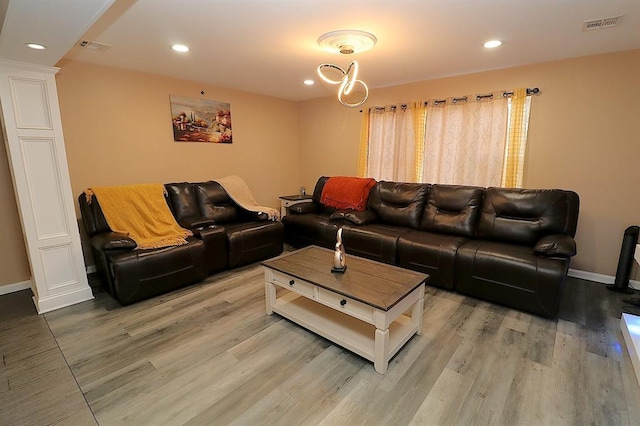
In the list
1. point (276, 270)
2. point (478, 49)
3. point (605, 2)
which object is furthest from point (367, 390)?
point (478, 49)

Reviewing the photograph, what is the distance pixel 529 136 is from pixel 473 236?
4.36 ft

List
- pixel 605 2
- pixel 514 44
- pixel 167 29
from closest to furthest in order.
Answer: pixel 605 2
pixel 167 29
pixel 514 44

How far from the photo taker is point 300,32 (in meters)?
2.45

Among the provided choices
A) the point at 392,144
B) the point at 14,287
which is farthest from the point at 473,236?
the point at 14,287

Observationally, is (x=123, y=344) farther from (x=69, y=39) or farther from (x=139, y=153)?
(x=139, y=153)

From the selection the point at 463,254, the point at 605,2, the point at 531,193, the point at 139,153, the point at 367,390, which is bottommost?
the point at 367,390

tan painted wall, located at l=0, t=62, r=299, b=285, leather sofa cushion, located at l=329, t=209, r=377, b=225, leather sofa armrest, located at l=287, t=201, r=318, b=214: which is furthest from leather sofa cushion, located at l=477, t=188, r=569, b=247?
tan painted wall, located at l=0, t=62, r=299, b=285

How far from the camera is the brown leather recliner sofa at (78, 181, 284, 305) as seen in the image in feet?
9.00

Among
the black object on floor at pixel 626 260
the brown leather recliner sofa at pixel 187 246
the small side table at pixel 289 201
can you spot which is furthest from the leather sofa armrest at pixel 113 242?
the black object on floor at pixel 626 260

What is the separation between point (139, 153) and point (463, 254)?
3.83 meters

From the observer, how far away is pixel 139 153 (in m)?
3.75

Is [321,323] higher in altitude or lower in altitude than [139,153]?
lower

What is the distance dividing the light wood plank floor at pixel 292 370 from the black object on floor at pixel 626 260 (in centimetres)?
37

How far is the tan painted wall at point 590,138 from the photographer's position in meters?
2.96
